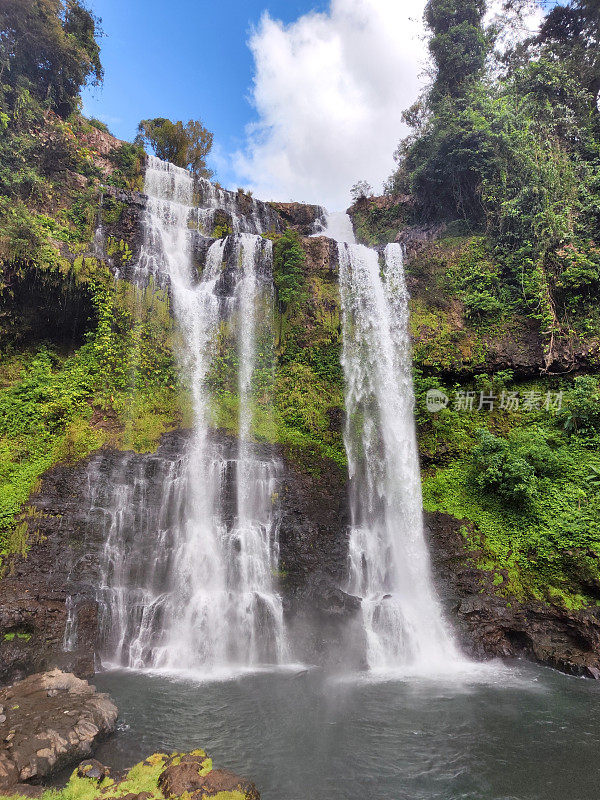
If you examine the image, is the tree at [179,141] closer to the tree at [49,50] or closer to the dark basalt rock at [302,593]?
the tree at [49,50]

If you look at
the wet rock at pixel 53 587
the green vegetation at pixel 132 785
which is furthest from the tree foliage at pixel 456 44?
the green vegetation at pixel 132 785

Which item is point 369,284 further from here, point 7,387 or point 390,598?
point 7,387

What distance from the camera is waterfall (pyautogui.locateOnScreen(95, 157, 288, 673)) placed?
9.07m

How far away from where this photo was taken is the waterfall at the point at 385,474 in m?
9.38

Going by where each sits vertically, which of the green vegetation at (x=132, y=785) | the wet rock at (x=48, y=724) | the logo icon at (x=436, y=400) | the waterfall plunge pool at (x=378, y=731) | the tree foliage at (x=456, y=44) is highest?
the tree foliage at (x=456, y=44)

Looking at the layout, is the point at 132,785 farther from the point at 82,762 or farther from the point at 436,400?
the point at 436,400

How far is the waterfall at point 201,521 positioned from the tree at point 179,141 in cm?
861

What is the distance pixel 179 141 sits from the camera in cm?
2127

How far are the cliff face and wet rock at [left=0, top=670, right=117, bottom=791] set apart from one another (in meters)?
1.44

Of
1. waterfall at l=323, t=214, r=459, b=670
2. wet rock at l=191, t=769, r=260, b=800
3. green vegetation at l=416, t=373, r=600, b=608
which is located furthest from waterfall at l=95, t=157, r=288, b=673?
green vegetation at l=416, t=373, r=600, b=608

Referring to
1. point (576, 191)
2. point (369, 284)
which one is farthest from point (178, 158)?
point (576, 191)

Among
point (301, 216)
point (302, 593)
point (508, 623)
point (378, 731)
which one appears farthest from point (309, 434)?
point (301, 216)

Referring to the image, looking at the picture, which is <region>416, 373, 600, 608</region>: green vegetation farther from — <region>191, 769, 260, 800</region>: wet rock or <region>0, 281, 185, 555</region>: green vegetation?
<region>0, 281, 185, 555</region>: green vegetation

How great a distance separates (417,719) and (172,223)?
16311 mm
